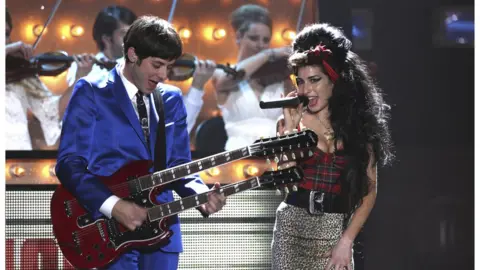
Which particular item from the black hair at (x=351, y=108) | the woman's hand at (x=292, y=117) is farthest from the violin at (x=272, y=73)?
the woman's hand at (x=292, y=117)

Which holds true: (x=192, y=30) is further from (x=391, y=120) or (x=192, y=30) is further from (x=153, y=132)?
(x=153, y=132)

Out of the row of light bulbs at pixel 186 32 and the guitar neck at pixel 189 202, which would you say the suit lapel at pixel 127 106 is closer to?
the guitar neck at pixel 189 202

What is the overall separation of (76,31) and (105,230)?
229 centimetres

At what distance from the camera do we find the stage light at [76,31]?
225 inches

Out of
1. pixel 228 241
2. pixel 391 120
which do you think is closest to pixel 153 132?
pixel 228 241

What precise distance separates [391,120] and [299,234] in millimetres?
2531

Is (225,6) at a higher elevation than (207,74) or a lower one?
higher

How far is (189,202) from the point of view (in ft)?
12.3

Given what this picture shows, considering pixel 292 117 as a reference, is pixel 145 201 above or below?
→ below

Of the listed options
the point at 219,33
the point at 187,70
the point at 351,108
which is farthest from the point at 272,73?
the point at 351,108

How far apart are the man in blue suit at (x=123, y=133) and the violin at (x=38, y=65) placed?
1909 mm

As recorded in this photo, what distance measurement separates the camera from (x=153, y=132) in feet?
12.5

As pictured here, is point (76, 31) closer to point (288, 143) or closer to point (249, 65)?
point (249, 65)

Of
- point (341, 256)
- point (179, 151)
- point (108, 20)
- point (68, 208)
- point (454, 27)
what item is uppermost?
point (108, 20)
